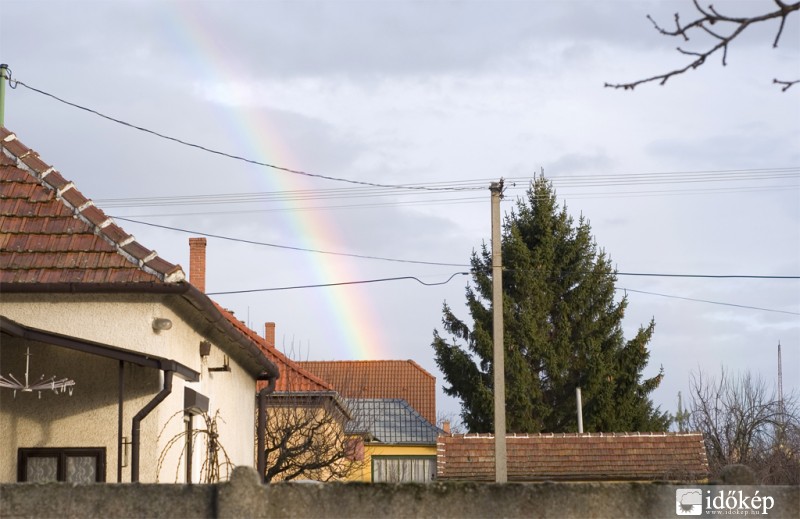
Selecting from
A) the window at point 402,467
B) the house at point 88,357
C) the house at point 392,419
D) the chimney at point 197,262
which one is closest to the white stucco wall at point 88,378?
the house at point 88,357

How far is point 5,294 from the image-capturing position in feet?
34.7

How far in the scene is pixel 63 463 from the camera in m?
10.4

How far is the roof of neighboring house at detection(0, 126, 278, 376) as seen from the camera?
10492 millimetres

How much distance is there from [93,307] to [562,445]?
60.4ft

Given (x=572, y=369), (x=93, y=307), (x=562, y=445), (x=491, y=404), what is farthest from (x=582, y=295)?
(x=93, y=307)

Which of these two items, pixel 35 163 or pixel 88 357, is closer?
pixel 88 357

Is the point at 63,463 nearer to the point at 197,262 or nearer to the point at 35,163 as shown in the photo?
the point at 35,163

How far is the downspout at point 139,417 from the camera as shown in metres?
9.99

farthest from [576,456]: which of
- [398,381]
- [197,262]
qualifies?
[398,381]

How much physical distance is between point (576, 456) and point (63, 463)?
18121 millimetres

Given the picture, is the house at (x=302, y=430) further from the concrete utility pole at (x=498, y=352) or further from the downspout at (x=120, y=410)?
the downspout at (x=120, y=410)

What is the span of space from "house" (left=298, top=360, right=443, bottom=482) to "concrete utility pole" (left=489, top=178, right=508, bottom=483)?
34.3 feet

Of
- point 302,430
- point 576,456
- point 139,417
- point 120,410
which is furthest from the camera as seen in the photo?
point 576,456

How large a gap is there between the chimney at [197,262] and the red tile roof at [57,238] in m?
Result: 16.8
